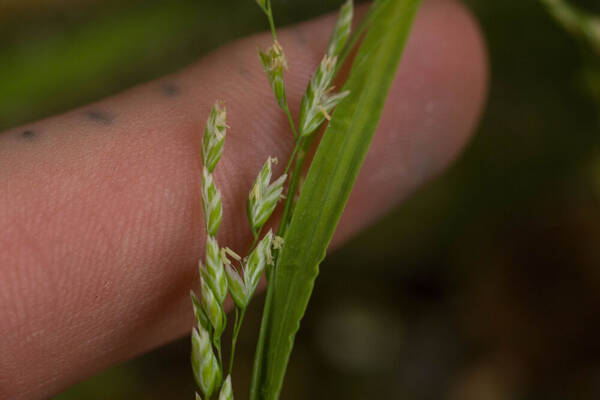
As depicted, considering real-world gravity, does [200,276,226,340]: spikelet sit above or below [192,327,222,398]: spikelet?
above

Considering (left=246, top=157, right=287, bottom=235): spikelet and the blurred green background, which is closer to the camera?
(left=246, top=157, right=287, bottom=235): spikelet

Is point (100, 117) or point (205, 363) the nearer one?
point (205, 363)

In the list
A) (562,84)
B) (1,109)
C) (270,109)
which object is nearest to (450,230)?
(562,84)

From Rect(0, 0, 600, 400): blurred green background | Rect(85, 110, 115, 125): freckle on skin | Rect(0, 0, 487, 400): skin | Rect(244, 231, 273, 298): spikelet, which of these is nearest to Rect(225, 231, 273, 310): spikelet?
Rect(244, 231, 273, 298): spikelet

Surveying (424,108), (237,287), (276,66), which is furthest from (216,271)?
(424,108)

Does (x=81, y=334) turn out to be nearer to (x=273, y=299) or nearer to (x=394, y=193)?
(x=273, y=299)

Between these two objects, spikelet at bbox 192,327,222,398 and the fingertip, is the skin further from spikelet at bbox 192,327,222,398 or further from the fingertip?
spikelet at bbox 192,327,222,398

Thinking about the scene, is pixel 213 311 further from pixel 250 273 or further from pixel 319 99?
pixel 319 99
